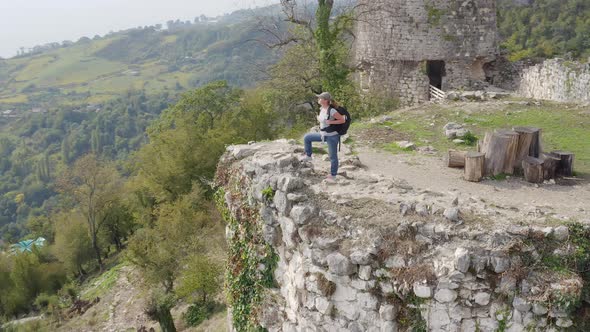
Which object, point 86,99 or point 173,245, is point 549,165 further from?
point 86,99

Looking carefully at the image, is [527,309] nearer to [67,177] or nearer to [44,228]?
[67,177]

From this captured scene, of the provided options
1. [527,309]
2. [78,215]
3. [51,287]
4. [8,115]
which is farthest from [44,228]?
[8,115]

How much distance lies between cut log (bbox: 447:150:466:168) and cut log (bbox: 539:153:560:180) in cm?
126

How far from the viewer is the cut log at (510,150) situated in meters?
7.97

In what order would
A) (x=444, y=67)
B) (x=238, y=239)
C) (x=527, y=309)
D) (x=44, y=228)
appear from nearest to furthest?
(x=527, y=309)
(x=238, y=239)
(x=444, y=67)
(x=44, y=228)

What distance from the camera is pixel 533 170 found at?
7.83 metres

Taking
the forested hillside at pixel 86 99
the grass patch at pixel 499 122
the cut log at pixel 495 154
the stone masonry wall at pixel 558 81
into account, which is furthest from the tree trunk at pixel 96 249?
the cut log at pixel 495 154

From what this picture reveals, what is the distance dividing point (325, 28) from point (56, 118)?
4661 inches

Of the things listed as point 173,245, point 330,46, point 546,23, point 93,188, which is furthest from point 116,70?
point 330,46

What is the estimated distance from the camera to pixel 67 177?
31.8 m

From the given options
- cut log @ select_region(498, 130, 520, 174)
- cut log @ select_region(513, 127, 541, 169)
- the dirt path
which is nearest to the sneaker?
the dirt path

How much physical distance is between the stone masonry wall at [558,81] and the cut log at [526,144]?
6193 millimetres

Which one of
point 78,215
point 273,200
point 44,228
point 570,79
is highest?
point 570,79

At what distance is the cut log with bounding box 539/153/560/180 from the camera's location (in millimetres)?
7871
